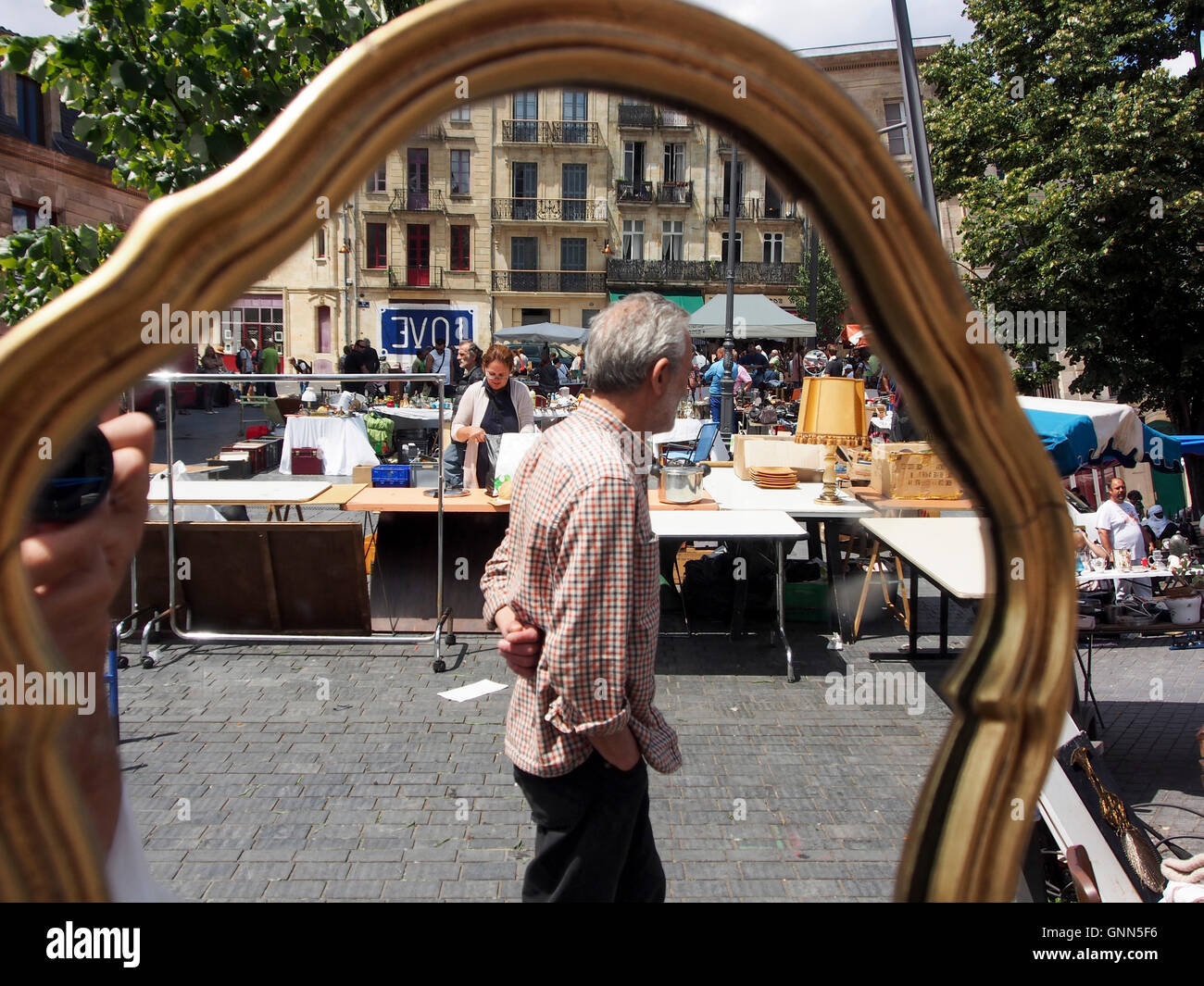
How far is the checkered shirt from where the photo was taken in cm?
162

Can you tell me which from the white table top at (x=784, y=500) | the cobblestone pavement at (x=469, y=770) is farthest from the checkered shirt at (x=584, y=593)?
the white table top at (x=784, y=500)

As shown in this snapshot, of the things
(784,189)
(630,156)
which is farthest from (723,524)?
(630,156)

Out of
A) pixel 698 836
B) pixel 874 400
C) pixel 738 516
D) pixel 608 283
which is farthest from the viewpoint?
pixel 608 283

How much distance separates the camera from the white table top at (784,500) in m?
6.82

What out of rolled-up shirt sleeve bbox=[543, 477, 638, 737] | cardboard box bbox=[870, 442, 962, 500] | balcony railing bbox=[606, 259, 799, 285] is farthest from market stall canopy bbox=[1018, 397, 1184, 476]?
balcony railing bbox=[606, 259, 799, 285]

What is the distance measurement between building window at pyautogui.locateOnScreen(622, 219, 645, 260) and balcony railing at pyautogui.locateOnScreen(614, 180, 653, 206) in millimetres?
1112

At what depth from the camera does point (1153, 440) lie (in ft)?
30.6

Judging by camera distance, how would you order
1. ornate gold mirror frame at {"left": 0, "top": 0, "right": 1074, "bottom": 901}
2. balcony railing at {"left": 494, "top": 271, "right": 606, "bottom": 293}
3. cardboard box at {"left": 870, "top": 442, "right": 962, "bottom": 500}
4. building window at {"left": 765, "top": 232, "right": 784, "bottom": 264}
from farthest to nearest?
balcony railing at {"left": 494, "top": 271, "right": 606, "bottom": 293} < building window at {"left": 765, "top": 232, "right": 784, "bottom": 264} < cardboard box at {"left": 870, "top": 442, "right": 962, "bottom": 500} < ornate gold mirror frame at {"left": 0, "top": 0, "right": 1074, "bottom": 901}

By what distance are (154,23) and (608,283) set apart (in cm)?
3607

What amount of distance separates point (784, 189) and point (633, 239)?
39.3 m

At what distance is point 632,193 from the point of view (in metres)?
36.2

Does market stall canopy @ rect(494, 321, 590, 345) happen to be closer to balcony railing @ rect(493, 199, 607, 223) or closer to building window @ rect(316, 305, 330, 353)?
building window @ rect(316, 305, 330, 353)
